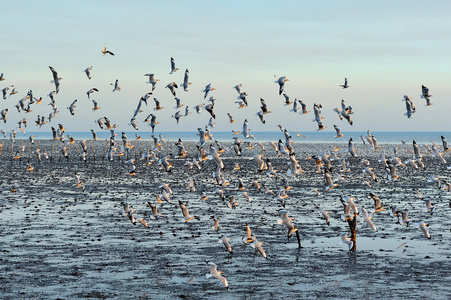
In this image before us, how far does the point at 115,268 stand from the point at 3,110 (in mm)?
29226

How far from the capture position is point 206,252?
26.0 meters

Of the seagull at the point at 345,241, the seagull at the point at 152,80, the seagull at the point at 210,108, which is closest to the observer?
the seagull at the point at 345,241

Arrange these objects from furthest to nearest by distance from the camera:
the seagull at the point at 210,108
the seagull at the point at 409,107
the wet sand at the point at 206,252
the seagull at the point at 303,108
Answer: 1. the seagull at the point at 210,108
2. the seagull at the point at 303,108
3. the seagull at the point at 409,107
4. the wet sand at the point at 206,252

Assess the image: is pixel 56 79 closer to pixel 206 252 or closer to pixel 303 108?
pixel 303 108

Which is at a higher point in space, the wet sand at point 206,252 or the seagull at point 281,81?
the seagull at point 281,81

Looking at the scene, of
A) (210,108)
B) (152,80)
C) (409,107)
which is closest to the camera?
(409,107)

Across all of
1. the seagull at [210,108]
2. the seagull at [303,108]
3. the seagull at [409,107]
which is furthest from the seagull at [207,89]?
the seagull at [409,107]

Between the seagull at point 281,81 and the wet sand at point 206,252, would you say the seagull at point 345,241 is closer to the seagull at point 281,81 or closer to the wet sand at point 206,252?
the wet sand at point 206,252

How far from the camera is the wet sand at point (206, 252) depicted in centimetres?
2052

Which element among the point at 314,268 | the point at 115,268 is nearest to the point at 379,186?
Result: the point at 314,268

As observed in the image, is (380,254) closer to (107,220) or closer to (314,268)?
(314,268)

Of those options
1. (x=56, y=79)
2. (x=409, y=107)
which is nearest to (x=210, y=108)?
(x=56, y=79)

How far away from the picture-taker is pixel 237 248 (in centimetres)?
2672

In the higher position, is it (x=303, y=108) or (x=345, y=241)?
(x=303, y=108)
